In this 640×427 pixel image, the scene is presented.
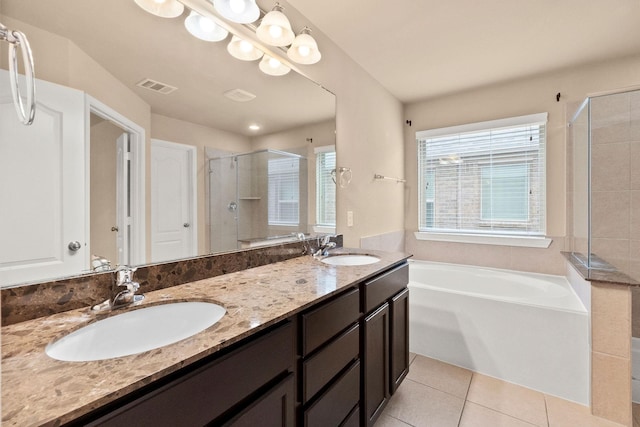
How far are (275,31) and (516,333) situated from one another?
7.87 feet

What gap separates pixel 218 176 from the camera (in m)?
1.41

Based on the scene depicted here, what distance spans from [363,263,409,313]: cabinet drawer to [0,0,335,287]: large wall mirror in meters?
0.65

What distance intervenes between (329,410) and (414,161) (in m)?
2.76

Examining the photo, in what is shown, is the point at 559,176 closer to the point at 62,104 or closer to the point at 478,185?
the point at 478,185

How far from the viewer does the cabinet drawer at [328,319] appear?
1000 millimetres

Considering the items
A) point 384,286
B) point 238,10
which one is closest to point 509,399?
point 384,286

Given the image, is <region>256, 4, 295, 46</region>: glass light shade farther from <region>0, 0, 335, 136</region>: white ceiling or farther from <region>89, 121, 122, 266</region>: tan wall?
<region>89, 121, 122, 266</region>: tan wall

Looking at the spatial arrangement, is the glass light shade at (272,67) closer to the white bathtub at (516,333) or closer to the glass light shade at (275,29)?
the glass light shade at (275,29)

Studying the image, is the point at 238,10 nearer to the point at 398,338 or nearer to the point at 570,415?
the point at 398,338

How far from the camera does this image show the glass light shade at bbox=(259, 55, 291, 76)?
166 cm

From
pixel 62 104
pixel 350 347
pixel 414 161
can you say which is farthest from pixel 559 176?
pixel 62 104

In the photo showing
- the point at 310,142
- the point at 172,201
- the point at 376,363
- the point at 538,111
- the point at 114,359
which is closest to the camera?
the point at 114,359

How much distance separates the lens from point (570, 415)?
65.2 inches

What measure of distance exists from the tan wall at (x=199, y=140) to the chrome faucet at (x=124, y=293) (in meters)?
0.17
